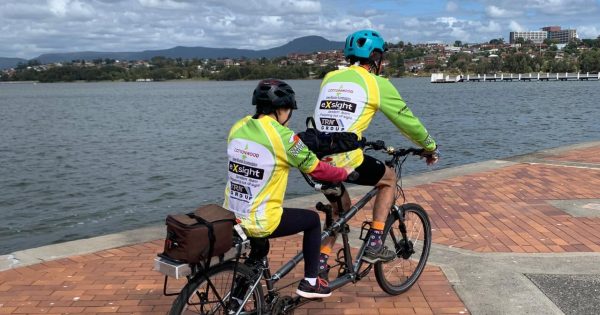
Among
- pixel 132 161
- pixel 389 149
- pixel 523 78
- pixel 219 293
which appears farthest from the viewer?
pixel 523 78

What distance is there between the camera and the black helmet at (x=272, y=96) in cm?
343

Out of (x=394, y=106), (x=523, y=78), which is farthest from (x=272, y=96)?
(x=523, y=78)

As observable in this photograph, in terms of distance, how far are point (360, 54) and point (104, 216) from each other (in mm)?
9785

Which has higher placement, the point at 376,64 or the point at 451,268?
the point at 376,64

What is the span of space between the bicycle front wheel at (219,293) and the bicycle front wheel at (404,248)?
1.34 meters

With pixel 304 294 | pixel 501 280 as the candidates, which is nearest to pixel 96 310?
pixel 304 294

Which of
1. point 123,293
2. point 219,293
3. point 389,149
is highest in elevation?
point 389,149

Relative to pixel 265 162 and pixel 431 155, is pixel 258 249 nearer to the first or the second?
pixel 265 162

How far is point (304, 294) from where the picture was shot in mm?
3797

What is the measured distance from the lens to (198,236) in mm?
3068

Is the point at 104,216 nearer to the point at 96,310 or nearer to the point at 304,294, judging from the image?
the point at 96,310

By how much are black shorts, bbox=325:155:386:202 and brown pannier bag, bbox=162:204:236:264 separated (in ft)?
3.97

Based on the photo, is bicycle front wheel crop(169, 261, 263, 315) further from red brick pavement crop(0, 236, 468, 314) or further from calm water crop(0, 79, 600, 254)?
calm water crop(0, 79, 600, 254)

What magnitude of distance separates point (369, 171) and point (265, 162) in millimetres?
1149
